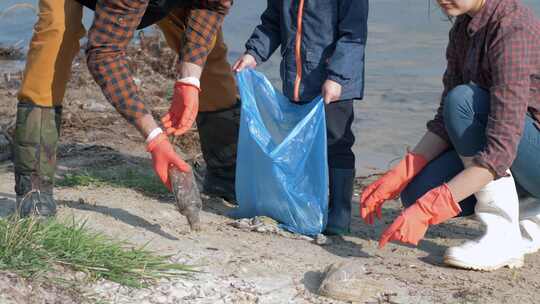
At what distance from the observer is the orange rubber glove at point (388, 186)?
150 inches

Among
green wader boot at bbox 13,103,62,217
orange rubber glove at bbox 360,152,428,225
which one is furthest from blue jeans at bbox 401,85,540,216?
green wader boot at bbox 13,103,62,217

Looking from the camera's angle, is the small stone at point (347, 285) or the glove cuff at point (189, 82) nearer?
the small stone at point (347, 285)

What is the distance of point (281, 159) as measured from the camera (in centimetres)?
398

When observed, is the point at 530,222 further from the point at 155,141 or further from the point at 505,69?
the point at 155,141

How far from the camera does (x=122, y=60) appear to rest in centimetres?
345

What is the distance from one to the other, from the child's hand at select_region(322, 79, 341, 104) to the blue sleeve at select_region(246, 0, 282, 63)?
44 centimetres

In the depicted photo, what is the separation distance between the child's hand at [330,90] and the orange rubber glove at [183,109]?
1.86 feet

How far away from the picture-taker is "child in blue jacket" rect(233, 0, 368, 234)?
3.95 m

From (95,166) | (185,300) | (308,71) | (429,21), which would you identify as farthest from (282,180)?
(429,21)

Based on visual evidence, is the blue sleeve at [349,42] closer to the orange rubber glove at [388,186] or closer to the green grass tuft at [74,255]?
the orange rubber glove at [388,186]

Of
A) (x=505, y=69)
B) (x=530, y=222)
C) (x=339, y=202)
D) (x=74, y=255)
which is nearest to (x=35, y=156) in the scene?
(x=74, y=255)

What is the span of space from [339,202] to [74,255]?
134 centimetres

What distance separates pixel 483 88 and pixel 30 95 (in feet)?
5.57

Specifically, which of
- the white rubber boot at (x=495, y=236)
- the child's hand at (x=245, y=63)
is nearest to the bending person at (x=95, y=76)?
the child's hand at (x=245, y=63)
